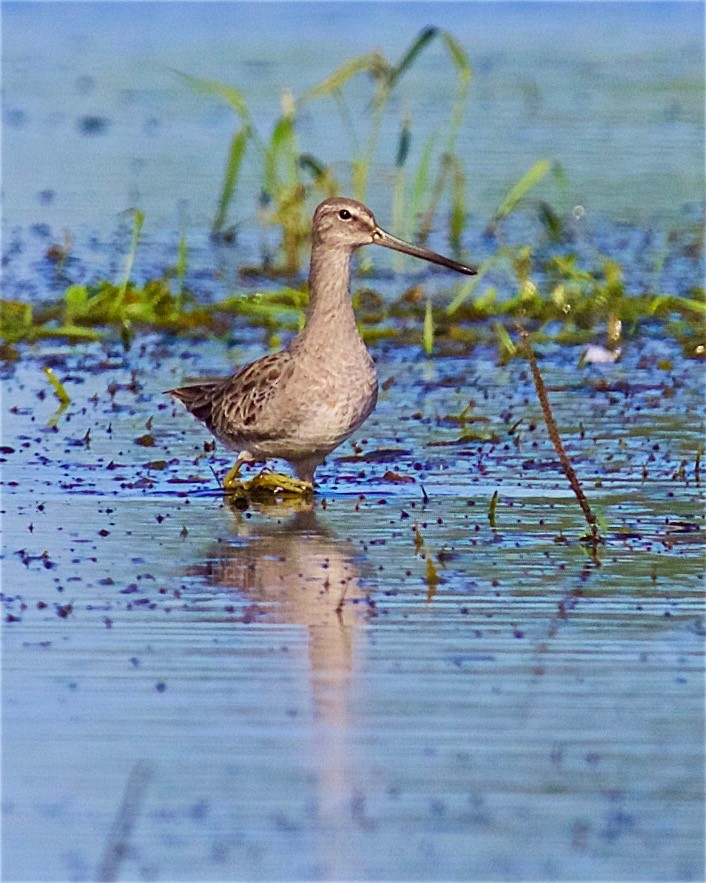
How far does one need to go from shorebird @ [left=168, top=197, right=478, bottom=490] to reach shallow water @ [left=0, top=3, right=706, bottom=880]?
0.97ft

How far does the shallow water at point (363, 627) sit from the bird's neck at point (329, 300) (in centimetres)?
72

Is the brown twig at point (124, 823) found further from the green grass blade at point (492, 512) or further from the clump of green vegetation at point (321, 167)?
the clump of green vegetation at point (321, 167)

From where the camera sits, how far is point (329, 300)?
930 centimetres

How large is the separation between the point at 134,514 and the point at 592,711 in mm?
3099

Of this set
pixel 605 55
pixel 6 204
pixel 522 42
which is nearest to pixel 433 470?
pixel 6 204

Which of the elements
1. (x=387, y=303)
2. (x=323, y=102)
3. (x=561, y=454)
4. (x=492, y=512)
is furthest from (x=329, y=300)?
(x=323, y=102)

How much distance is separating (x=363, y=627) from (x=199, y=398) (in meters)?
3.06

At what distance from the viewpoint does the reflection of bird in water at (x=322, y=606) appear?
5.43 metres

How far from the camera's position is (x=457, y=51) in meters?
14.0

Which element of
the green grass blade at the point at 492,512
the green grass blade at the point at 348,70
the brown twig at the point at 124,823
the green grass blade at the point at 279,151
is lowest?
the brown twig at the point at 124,823

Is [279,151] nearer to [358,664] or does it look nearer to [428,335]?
[428,335]

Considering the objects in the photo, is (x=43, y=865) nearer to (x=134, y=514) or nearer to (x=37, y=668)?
(x=37, y=668)

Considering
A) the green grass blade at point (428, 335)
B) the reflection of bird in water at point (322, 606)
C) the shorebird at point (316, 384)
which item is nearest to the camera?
the reflection of bird in water at point (322, 606)


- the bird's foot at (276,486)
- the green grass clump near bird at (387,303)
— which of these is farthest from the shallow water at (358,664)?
the green grass clump near bird at (387,303)
